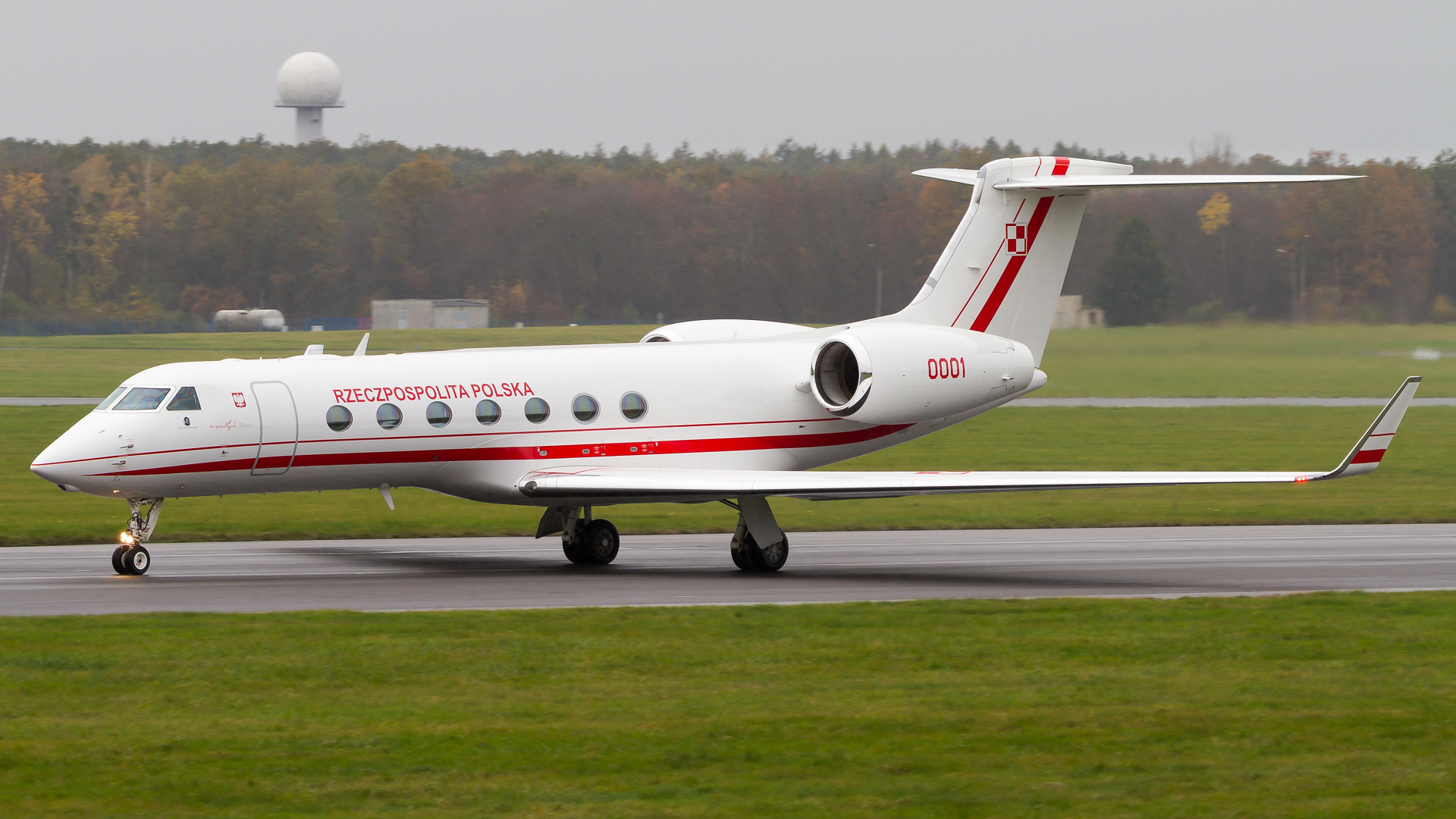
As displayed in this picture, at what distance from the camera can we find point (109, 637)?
14125 millimetres

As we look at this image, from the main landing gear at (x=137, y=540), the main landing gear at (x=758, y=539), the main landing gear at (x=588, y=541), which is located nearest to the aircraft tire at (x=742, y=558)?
the main landing gear at (x=758, y=539)

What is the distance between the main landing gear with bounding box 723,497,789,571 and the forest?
2673 centimetres

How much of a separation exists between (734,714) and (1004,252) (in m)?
14.2

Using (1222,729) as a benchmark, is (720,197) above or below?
above

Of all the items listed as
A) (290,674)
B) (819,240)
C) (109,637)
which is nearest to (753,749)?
(290,674)

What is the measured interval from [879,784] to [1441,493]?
25560mm

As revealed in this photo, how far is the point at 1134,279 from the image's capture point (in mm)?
46500

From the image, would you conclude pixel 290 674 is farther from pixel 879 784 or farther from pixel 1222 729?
pixel 1222 729

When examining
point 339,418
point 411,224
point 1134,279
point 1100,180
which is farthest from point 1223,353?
point 411,224

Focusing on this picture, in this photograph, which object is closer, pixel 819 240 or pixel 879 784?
pixel 879 784

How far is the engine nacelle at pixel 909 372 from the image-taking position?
2180 cm

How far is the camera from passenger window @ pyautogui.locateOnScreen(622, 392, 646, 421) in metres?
21.5

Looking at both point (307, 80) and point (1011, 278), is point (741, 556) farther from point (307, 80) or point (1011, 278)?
point (307, 80)

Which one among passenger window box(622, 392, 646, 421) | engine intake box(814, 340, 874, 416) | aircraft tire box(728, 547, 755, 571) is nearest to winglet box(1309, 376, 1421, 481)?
engine intake box(814, 340, 874, 416)
